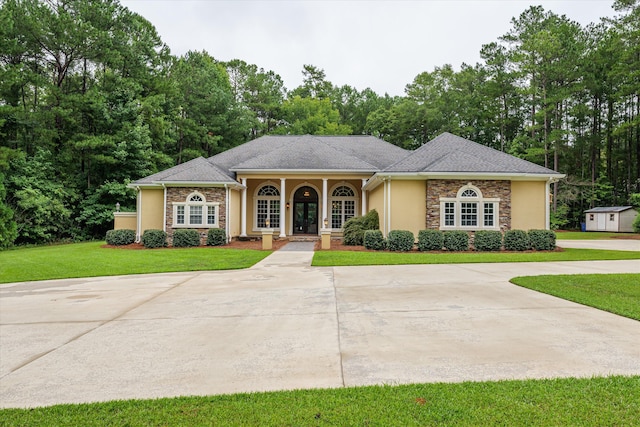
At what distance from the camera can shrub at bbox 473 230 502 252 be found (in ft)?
47.8

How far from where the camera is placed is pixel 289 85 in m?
45.7

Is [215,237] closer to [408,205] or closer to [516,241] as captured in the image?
[408,205]

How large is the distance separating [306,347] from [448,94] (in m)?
38.7

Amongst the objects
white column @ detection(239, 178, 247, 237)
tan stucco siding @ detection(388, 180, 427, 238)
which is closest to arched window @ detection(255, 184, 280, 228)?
white column @ detection(239, 178, 247, 237)

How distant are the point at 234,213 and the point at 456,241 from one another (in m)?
11.2

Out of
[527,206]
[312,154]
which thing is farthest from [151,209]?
[527,206]

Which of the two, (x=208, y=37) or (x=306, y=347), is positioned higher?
(x=208, y=37)

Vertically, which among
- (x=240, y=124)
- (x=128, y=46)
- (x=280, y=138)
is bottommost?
(x=280, y=138)

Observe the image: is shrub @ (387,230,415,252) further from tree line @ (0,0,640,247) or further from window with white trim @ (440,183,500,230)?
tree line @ (0,0,640,247)

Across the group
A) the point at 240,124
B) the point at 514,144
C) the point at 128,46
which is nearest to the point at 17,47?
the point at 128,46

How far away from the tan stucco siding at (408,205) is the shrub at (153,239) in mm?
10633

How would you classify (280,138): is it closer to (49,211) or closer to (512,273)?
(49,211)

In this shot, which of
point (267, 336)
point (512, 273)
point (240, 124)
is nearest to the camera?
point (267, 336)

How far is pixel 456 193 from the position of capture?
15.2 m
